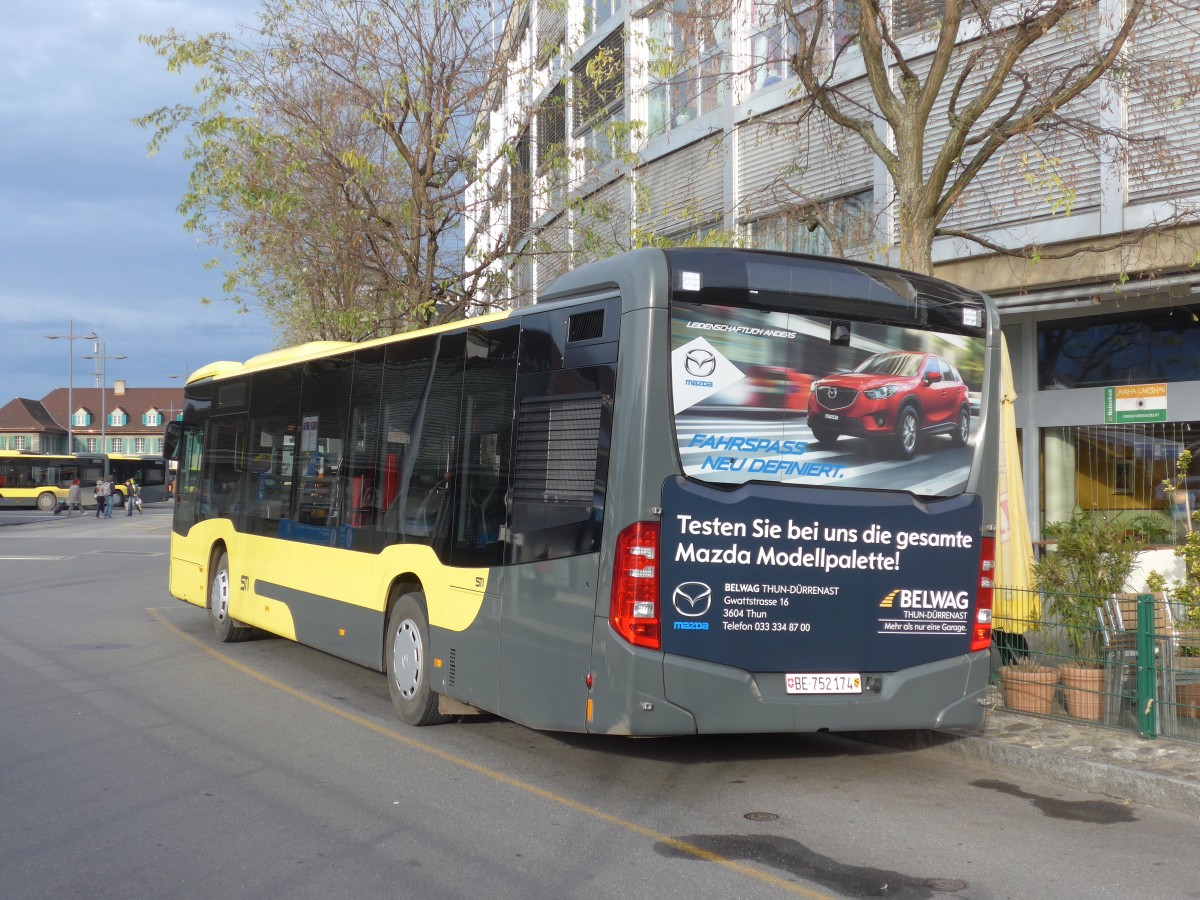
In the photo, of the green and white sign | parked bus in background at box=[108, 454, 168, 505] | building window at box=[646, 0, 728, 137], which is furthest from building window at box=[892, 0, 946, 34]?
parked bus in background at box=[108, 454, 168, 505]

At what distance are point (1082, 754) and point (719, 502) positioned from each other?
9.53 ft

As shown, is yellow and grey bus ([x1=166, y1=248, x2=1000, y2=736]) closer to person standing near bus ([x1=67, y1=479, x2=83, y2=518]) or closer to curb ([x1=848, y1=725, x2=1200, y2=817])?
curb ([x1=848, y1=725, x2=1200, y2=817])

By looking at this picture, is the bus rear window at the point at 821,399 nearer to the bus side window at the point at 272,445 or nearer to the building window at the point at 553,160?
the bus side window at the point at 272,445

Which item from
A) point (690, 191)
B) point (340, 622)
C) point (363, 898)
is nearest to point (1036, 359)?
point (690, 191)

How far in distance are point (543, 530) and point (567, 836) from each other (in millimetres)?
1913

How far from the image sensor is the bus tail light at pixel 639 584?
6512 millimetres

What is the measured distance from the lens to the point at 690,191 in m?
20.0

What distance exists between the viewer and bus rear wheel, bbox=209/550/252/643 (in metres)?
13.1

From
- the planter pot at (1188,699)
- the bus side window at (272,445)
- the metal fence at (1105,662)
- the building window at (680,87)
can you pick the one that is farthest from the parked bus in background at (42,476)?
the planter pot at (1188,699)

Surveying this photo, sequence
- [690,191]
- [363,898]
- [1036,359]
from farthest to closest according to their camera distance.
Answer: [690,191], [1036,359], [363,898]

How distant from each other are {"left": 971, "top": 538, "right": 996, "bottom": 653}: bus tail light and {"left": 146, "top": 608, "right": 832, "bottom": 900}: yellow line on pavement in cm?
261

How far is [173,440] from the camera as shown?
15.2 m

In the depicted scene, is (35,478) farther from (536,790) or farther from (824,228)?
(536,790)

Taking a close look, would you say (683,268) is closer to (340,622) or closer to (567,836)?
(567,836)
